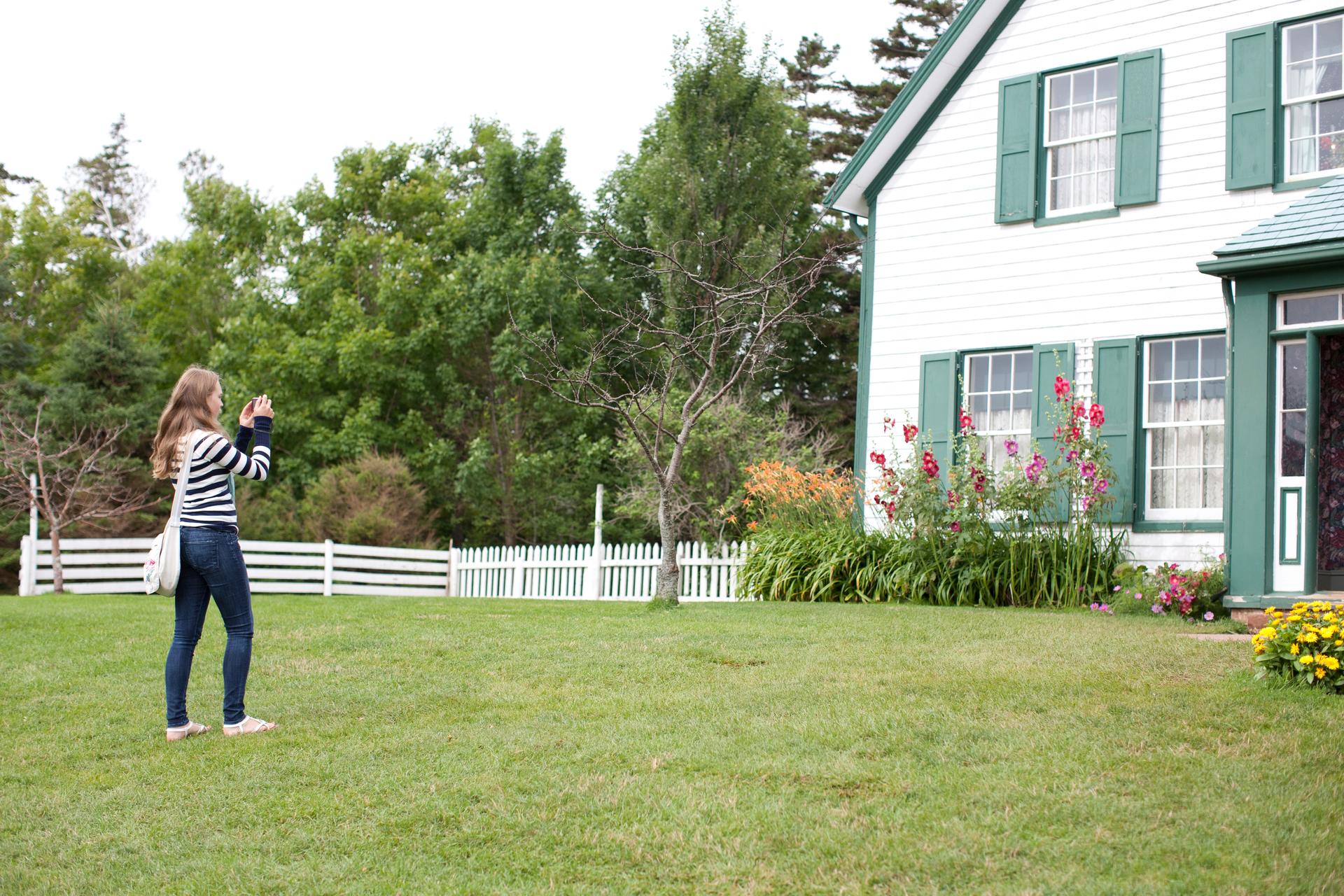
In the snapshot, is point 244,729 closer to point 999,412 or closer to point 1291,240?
point 1291,240

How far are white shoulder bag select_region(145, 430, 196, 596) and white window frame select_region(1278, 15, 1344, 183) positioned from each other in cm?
1034

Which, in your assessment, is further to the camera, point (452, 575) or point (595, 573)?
point (452, 575)

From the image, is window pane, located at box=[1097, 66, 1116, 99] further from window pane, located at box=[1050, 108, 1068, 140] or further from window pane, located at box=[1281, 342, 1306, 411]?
window pane, located at box=[1281, 342, 1306, 411]

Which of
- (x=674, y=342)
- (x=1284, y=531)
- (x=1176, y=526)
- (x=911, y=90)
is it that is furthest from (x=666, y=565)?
(x=911, y=90)

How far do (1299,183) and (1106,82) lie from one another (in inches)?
92.4

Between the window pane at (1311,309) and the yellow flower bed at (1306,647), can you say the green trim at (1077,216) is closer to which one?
the window pane at (1311,309)

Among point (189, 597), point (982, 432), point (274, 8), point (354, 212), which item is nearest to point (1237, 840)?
point (189, 597)

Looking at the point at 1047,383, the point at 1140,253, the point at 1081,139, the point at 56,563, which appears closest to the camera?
the point at 1140,253

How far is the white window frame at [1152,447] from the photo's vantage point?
1185cm

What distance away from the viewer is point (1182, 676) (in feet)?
22.2

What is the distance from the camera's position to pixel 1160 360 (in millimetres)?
12328

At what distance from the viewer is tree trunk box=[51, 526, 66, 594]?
1847cm

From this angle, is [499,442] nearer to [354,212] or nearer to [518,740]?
[354,212]

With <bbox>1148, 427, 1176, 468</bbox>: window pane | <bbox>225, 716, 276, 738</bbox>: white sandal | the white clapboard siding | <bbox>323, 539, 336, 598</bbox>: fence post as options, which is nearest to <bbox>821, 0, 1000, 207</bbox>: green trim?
the white clapboard siding
